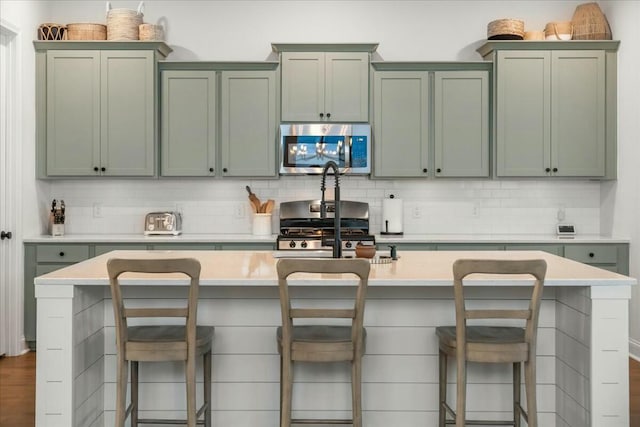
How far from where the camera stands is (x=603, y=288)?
2.69 meters

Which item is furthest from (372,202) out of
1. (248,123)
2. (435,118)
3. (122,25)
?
(122,25)

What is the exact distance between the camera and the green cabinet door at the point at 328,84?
17.0 feet

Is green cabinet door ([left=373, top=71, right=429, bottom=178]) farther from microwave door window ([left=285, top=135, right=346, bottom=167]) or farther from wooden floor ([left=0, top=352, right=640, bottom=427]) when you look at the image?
wooden floor ([left=0, top=352, right=640, bottom=427])

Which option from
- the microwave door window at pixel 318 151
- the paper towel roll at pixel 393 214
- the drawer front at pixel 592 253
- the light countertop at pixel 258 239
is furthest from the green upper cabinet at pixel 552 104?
the microwave door window at pixel 318 151

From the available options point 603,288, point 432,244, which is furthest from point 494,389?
point 432,244

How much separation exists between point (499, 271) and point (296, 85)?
3.18 meters

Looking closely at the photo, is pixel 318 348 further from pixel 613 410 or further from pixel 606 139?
pixel 606 139

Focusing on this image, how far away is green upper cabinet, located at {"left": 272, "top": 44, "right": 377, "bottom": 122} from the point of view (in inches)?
204

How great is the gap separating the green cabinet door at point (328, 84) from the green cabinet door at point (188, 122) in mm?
647

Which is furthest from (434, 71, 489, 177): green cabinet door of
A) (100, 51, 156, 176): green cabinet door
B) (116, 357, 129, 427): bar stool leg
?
(116, 357, 129, 427): bar stool leg

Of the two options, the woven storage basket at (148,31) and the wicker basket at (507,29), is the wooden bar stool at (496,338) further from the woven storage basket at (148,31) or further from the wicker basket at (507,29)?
the woven storage basket at (148,31)

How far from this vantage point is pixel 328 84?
5195 millimetres

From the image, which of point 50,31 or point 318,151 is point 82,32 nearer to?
point 50,31

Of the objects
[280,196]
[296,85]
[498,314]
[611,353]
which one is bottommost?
[611,353]
